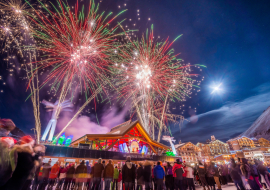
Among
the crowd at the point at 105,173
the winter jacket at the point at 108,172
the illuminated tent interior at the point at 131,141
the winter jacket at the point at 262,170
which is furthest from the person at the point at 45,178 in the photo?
the winter jacket at the point at 262,170

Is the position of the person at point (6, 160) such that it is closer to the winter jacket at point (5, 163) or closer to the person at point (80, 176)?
the winter jacket at point (5, 163)

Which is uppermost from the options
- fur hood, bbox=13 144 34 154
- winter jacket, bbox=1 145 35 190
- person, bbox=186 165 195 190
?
fur hood, bbox=13 144 34 154

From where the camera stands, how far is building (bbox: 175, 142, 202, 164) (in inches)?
2178

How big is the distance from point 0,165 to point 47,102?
34305 millimetres

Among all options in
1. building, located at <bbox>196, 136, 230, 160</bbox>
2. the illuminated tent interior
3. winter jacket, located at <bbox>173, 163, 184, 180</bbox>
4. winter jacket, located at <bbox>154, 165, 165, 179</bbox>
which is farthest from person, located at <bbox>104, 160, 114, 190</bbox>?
building, located at <bbox>196, 136, 230, 160</bbox>

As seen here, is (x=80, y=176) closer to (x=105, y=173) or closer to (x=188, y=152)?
(x=105, y=173)

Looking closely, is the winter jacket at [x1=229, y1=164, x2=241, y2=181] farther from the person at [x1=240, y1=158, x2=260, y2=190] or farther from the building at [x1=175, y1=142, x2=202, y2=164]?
the building at [x1=175, y1=142, x2=202, y2=164]

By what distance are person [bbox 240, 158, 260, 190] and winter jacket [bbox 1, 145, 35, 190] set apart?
9398 mm

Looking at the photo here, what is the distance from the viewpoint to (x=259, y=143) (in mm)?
67812

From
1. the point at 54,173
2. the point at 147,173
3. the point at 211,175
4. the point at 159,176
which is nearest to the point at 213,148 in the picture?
the point at 211,175

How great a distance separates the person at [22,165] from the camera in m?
3.07

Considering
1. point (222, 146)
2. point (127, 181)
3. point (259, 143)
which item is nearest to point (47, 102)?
point (127, 181)

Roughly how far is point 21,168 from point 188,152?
64.2 metres

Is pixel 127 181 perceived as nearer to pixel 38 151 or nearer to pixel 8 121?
pixel 38 151
